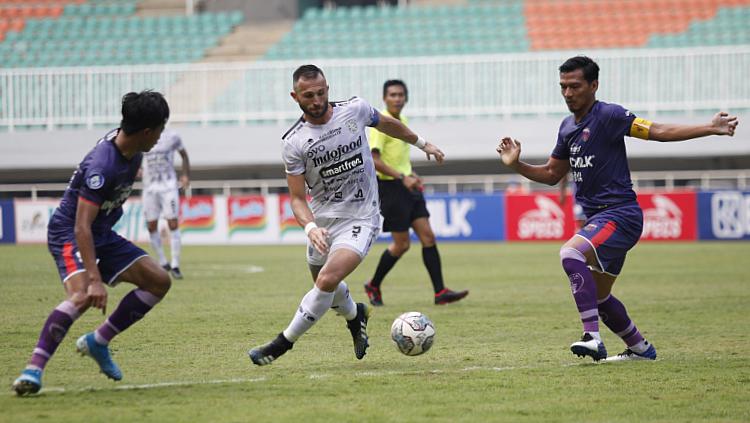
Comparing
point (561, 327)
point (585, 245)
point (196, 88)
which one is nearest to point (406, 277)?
point (561, 327)

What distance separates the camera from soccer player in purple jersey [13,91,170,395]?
5988 millimetres

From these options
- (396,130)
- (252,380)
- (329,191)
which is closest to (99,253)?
(252,380)

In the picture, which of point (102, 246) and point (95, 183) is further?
point (102, 246)

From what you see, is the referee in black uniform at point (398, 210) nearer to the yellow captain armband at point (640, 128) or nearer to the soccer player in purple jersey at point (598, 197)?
the soccer player in purple jersey at point (598, 197)

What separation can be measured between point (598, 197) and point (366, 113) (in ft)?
5.74

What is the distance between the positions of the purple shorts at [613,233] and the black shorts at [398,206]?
177 inches

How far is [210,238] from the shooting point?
86.3ft

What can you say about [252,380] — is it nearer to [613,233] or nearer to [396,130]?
[396,130]

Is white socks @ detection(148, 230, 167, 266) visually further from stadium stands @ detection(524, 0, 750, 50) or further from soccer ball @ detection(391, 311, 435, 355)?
stadium stands @ detection(524, 0, 750, 50)

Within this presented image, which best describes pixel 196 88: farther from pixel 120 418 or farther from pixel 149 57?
pixel 120 418

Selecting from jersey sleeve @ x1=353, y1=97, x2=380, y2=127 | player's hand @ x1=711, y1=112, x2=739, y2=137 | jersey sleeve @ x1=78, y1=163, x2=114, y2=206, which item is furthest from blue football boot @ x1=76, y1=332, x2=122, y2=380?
player's hand @ x1=711, y1=112, x2=739, y2=137

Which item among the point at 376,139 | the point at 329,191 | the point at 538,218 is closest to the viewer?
the point at 329,191

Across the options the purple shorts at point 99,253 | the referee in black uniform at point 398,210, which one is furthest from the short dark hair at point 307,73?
the referee in black uniform at point 398,210

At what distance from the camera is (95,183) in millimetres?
5988
